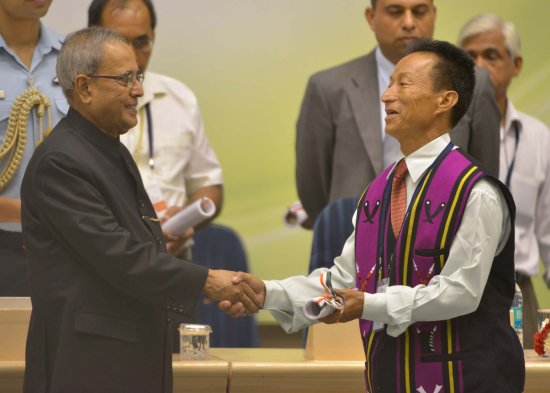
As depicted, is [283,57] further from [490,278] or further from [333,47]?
[490,278]

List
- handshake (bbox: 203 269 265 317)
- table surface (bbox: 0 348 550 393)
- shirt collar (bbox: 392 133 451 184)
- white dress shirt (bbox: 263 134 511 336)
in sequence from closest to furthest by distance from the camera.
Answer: white dress shirt (bbox: 263 134 511 336), shirt collar (bbox: 392 133 451 184), handshake (bbox: 203 269 265 317), table surface (bbox: 0 348 550 393)

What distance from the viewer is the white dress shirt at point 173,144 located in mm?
4605

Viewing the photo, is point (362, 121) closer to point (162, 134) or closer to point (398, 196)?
point (162, 134)

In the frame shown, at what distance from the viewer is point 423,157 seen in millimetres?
3080

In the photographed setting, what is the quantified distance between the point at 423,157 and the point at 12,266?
4.80 ft

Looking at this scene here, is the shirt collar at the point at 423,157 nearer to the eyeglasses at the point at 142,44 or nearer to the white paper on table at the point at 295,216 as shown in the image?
the white paper on table at the point at 295,216

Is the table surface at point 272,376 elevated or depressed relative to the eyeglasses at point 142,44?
depressed

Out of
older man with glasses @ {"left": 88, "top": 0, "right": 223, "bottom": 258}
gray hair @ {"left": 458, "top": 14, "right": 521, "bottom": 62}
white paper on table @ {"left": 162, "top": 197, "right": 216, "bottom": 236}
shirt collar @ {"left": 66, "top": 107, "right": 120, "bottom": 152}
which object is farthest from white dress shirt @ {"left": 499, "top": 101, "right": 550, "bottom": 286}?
shirt collar @ {"left": 66, "top": 107, "right": 120, "bottom": 152}

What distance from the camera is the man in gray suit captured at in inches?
174

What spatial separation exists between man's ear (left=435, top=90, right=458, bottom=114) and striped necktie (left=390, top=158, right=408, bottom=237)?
0.17 meters

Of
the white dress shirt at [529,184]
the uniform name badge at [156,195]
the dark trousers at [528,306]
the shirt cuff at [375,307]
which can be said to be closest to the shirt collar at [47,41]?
the uniform name badge at [156,195]

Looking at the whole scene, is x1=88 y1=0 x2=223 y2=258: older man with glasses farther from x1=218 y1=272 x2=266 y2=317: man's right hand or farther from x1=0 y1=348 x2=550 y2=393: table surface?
x1=218 y1=272 x2=266 y2=317: man's right hand

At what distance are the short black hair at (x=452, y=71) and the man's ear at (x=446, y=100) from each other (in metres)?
0.01

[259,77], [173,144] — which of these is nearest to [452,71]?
[173,144]
